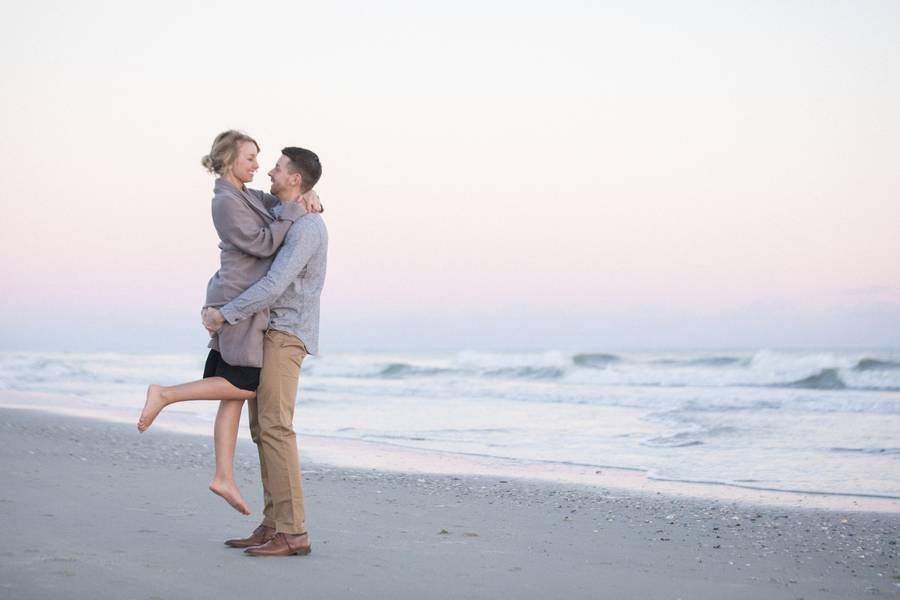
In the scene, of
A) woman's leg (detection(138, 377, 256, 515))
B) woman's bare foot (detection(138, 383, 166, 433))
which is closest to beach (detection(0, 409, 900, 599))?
woman's leg (detection(138, 377, 256, 515))

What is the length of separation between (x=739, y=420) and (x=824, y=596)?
9.39 m

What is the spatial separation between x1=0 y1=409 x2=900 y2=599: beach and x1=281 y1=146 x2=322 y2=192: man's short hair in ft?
5.57

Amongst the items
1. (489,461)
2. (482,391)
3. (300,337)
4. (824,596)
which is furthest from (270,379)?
(482,391)

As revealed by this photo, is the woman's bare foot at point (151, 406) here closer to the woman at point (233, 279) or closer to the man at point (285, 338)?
the woman at point (233, 279)

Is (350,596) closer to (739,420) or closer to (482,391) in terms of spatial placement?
(739,420)

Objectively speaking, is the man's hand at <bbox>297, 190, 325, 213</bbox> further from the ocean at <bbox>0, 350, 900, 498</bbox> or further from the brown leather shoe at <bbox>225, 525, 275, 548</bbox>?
the ocean at <bbox>0, 350, 900, 498</bbox>

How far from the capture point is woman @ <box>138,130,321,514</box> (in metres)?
4.02

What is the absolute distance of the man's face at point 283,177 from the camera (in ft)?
13.8

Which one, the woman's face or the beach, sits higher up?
the woman's face

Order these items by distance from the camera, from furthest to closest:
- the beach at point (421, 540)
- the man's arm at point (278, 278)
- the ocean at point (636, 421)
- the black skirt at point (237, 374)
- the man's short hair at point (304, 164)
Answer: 1. the ocean at point (636, 421)
2. the man's short hair at point (304, 164)
3. the black skirt at point (237, 374)
4. the man's arm at point (278, 278)
5. the beach at point (421, 540)

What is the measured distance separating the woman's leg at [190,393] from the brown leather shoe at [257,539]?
2.02ft

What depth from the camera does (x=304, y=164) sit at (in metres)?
4.21

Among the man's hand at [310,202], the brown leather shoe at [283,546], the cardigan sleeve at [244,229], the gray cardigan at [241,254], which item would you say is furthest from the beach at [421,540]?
the man's hand at [310,202]

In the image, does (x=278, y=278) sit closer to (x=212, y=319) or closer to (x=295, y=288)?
(x=295, y=288)
